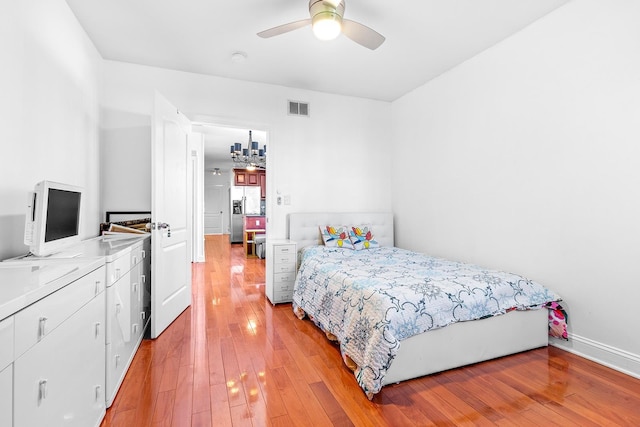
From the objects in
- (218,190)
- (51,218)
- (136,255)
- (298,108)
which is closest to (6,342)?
(51,218)

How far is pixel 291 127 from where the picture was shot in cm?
405

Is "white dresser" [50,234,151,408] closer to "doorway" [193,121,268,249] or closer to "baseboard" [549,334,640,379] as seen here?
"baseboard" [549,334,640,379]

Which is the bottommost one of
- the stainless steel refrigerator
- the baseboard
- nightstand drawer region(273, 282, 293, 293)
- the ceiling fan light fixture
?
the baseboard

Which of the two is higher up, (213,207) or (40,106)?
(40,106)

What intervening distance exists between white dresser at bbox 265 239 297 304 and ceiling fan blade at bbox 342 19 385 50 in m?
2.24

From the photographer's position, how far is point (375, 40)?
7.66 ft

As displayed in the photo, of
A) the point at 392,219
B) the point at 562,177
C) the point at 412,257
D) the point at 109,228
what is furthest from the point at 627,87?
the point at 109,228

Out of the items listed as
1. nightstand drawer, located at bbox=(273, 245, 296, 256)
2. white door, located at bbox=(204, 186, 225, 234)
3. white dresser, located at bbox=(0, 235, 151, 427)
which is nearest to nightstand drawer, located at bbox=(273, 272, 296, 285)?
nightstand drawer, located at bbox=(273, 245, 296, 256)

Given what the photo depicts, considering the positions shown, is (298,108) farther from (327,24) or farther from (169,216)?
(169,216)

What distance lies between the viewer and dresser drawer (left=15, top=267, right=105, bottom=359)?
926mm

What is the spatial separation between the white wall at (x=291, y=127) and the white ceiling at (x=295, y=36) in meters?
0.16

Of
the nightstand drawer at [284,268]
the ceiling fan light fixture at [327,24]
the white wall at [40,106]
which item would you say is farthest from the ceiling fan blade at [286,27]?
the nightstand drawer at [284,268]

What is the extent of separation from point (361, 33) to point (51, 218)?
7.54 feet

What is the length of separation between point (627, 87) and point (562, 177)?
70cm
